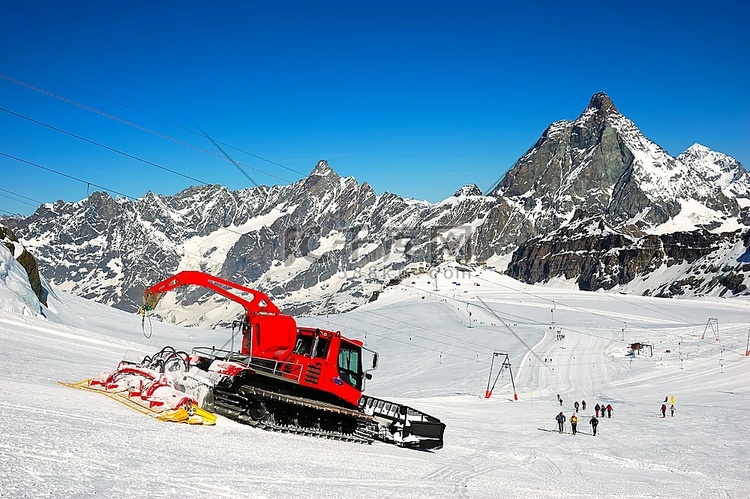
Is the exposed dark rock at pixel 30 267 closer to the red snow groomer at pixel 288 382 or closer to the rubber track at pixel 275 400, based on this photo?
the red snow groomer at pixel 288 382

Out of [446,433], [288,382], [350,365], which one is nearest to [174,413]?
[288,382]

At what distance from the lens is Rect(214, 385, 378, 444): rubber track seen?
43.7ft

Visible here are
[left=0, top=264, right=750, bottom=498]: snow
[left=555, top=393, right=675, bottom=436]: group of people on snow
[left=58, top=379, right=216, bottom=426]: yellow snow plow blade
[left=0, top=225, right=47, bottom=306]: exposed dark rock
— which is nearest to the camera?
[left=0, top=264, right=750, bottom=498]: snow

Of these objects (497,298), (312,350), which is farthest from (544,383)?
(497,298)

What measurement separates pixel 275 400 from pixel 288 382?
2.59 ft

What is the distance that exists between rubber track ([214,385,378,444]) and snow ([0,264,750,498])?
1.08ft

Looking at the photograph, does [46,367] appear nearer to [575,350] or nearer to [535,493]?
[535,493]

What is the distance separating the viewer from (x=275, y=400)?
13828 mm

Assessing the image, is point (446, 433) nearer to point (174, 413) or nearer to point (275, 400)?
point (275, 400)

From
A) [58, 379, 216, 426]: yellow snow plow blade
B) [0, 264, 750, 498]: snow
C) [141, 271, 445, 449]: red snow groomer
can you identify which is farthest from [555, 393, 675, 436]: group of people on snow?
[58, 379, 216, 426]: yellow snow plow blade

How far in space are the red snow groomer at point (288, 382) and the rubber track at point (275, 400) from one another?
22 mm

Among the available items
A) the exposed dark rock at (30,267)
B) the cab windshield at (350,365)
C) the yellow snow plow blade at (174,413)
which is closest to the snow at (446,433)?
the yellow snow plow blade at (174,413)

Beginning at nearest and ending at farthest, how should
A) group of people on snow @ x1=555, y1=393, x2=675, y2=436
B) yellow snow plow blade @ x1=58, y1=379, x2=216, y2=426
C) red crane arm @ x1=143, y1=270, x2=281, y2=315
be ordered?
yellow snow plow blade @ x1=58, y1=379, x2=216, y2=426, red crane arm @ x1=143, y1=270, x2=281, y2=315, group of people on snow @ x1=555, y1=393, x2=675, y2=436

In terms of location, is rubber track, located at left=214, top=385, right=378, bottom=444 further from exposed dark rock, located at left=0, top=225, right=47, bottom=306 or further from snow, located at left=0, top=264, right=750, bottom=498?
exposed dark rock, located at left=0, top=225, right=47, bottom=306
